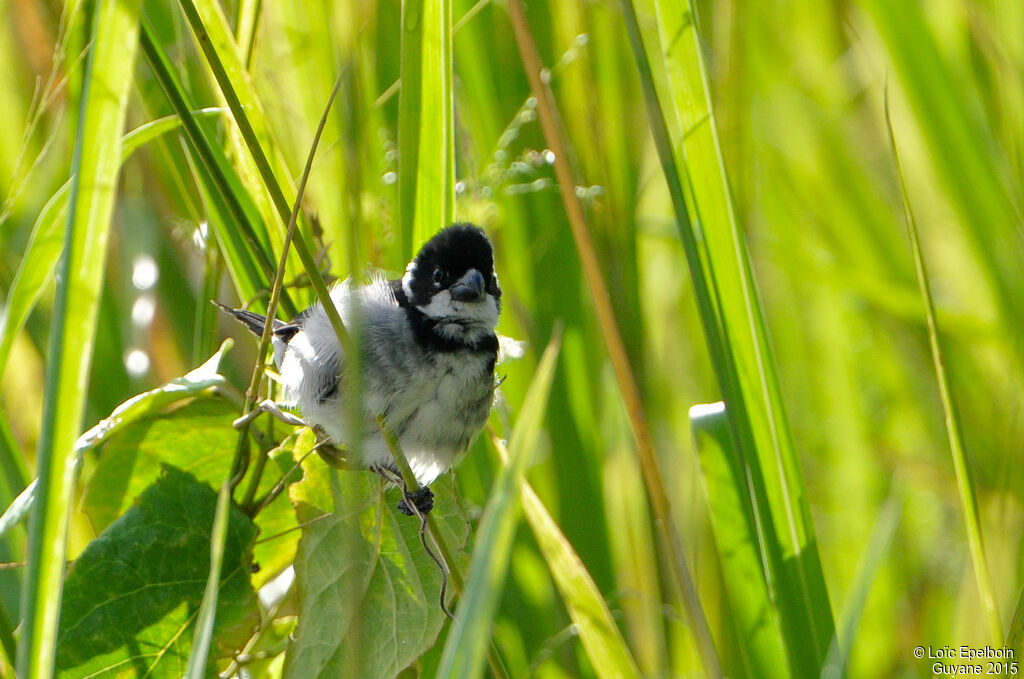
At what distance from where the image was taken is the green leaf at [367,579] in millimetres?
1267

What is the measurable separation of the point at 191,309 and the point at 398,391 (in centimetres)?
71

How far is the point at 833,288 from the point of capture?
2314mm

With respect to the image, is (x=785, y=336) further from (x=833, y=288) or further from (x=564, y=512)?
(x=564, y=512)

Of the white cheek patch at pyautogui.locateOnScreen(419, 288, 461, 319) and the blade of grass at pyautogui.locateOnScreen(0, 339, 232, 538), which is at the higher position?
the blade of grass at pyautogui.locateOnScreen(0, 339, 232, 538)

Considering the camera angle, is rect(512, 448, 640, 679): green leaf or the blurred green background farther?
the blurred green background

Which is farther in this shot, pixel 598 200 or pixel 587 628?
pixel 598 200

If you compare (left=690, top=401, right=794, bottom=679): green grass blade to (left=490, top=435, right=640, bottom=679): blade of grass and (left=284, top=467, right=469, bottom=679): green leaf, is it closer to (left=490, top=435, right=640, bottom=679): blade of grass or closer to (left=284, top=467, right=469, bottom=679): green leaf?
(left=490, top=435, right=640, bottom=679): blade of grass

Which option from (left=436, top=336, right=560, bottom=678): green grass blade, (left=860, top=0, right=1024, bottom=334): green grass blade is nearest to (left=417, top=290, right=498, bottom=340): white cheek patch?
(left=860, top=0, right=1024, bottom=334): green grass blade

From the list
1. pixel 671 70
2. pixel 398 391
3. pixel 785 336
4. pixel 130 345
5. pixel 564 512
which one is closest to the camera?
pixel 671 70

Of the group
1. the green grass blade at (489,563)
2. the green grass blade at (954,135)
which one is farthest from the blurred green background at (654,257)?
the green grass blade at (489,563)

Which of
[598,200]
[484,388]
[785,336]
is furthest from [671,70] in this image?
[785,336]

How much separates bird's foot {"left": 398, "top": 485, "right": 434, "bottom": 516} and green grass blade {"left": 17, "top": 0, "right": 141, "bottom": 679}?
1.93 feet

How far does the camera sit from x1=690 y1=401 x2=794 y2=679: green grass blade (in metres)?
1.26

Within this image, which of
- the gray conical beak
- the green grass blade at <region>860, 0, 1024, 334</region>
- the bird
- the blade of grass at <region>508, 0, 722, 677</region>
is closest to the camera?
the blade of grass at <region>508, 0, 722, 677</region>
